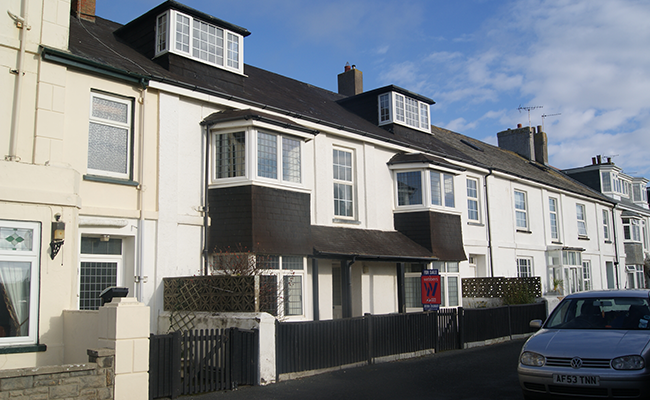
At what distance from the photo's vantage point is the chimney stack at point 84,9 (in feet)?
50.7

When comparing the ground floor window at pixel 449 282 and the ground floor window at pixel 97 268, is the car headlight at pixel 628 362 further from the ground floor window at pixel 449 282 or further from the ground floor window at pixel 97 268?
the ground floor window at pixel 449 282

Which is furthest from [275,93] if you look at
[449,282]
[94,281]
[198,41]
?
[449,282]

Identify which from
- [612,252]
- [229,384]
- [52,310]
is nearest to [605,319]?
[229,384]

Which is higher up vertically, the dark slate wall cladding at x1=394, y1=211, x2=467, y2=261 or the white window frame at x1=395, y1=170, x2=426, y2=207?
the white window frame at x1=395, y1=170, x2=426, y2=207

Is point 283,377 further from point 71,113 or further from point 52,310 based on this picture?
point 71,113

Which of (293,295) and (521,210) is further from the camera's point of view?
(521,210)

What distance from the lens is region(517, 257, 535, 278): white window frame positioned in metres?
24.8

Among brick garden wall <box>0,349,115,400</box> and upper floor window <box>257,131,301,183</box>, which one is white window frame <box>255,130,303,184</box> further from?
brick garden wall <box>0,349,115,400</box>

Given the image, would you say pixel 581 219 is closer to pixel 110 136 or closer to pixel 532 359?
pixel 532 359

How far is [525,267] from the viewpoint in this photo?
25.3 m

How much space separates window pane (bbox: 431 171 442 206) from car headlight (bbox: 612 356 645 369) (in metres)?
12.2

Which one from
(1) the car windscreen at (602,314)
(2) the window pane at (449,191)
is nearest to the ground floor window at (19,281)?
(1) the car windscreen at (602,314)

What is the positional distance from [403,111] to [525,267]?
957 centimetres

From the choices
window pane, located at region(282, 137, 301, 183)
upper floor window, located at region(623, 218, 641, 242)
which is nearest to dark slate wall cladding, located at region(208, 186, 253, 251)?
window pane, located at region(282, 137, 301, 183)
